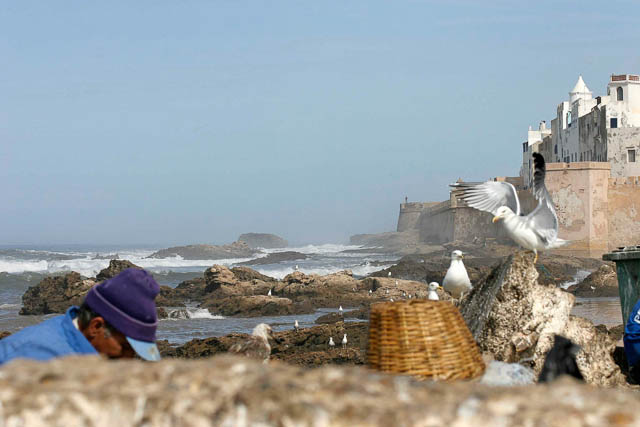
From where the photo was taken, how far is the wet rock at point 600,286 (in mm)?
22562

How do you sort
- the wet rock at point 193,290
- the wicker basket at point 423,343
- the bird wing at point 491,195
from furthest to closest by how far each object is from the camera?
the wet rock at point 193,290
the bird wing at point 491,195
the wicker basket at point 423,343

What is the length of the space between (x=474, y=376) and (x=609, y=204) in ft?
133

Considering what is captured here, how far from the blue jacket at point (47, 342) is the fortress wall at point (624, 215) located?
135 feet

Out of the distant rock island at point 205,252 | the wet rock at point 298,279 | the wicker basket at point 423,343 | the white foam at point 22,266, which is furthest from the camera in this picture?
the distant rock island at point 205,252

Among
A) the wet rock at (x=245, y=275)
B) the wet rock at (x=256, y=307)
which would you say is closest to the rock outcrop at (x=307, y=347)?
the wet rock at (x=256, y=307)

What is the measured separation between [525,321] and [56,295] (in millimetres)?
17596

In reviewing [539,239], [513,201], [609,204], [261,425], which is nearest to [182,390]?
[261,425]

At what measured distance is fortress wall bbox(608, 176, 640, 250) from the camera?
41000 millimetres

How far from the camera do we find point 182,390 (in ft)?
Result: 6.33

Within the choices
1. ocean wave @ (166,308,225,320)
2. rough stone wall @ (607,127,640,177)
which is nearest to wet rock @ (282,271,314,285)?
ocean wave @ (166,308,225,320)

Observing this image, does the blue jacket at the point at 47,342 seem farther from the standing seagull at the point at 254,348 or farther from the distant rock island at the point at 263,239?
the distant rock island at the point at 263,239

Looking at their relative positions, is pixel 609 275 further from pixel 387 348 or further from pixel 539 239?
pixel 387 348

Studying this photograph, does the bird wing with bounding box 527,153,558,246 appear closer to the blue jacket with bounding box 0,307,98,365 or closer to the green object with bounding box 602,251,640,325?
the green object with bounding box 602,251,640,325

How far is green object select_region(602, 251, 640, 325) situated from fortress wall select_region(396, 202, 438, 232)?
2987 inches
